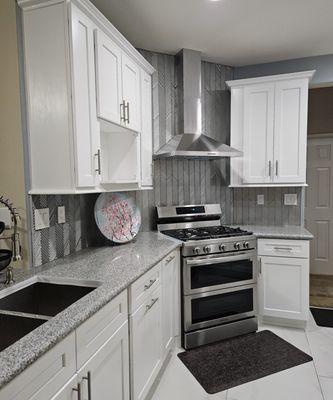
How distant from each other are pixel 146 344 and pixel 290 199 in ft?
7.36

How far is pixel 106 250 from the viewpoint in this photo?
7.12ft

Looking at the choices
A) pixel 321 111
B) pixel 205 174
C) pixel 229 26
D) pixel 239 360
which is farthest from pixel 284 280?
pixel 321 111

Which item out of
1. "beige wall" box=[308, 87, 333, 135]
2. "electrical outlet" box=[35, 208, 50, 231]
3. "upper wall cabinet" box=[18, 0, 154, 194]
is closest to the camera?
"upper wall cabinet" box=[18, 0, 154, 194]

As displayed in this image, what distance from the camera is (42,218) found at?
1.78m

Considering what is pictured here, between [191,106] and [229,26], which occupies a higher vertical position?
[229,26]

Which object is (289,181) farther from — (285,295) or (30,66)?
(30,66)

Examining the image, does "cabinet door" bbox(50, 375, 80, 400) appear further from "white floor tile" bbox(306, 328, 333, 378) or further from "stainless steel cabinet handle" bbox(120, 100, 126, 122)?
"white floor tile" bbox(306, 328, 333, 378)

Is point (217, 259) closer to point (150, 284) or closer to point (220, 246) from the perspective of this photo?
point (220, 246)

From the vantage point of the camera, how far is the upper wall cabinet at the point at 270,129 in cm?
290

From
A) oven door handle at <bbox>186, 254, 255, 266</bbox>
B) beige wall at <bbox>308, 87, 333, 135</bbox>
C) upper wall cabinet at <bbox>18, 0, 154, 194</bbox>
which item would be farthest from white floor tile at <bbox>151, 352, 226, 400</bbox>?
beige wall at <bbox>308, 87, 333, 135</bbox>

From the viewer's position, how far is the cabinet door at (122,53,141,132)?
2143 millimetres

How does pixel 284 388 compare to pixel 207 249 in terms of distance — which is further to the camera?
pixel 207 249

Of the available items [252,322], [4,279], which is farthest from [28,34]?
[252,322]

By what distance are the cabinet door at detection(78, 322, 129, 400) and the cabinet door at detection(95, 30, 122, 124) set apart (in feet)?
4.17
